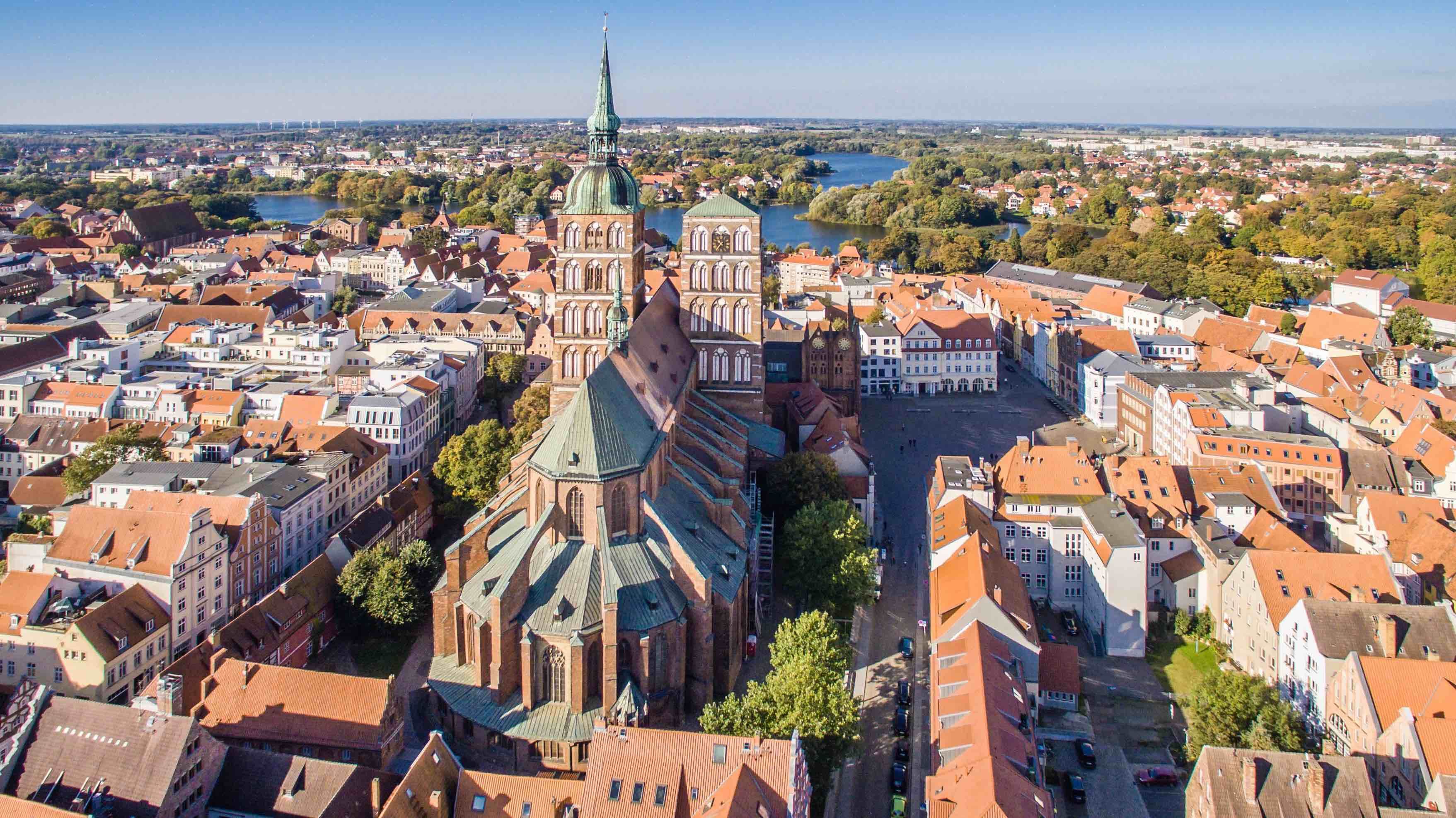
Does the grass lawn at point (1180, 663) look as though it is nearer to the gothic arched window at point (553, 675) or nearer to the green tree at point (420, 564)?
the gothic arched window at point (553, 675)

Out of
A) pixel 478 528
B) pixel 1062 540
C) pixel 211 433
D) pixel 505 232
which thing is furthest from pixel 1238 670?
pixel 505 232

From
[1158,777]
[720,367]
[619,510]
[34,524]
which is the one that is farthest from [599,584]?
[34,524]

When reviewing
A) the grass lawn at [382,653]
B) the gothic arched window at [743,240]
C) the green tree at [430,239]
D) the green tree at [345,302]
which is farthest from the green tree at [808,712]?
the green tree at [430,239]

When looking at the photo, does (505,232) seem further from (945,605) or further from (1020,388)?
(945,605)

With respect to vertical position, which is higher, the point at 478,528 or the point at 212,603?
the point at 478,528

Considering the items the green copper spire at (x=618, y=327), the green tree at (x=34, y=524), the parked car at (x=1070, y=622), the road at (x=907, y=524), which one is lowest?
the parked car at (x=1070, y=622)

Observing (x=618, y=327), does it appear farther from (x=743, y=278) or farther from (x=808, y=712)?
(x=808, y=712)

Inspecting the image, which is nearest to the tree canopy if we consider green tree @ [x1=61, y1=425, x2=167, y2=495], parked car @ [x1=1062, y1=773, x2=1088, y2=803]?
green tree @ [x1=61, y1=425, x2=167, y2=495]
